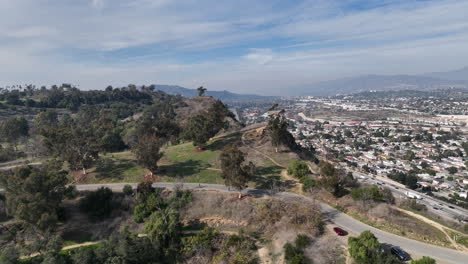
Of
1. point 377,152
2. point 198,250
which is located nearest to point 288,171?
point 198,250

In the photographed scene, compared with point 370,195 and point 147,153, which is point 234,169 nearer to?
point 147,153

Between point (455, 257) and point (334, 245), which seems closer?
point (455, 257)

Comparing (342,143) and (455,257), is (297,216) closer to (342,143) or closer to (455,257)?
(455,257)

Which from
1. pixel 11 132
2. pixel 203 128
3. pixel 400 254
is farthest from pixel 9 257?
pixel 11 132

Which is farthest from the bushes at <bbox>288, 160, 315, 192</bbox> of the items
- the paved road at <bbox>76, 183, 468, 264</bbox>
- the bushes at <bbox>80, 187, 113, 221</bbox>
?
the bushes at <bbox>80, 187, 113, 221</bbox>

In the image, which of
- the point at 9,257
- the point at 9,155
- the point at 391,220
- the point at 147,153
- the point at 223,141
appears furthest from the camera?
the point at 9,155

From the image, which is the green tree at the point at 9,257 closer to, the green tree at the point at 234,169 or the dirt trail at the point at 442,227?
the green tree at the point at 234,169
